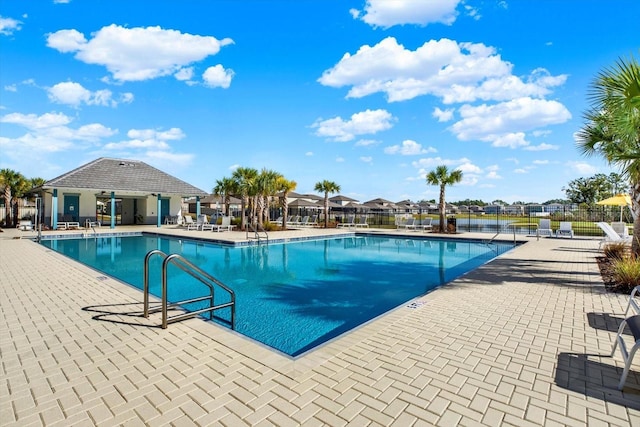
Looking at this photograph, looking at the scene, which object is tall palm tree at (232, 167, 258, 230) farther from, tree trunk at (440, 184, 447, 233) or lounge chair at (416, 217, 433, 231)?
tree trunk at (440, 184, 447, 233)

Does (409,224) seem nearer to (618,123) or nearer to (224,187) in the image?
(224,187)

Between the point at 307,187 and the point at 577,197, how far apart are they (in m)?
35.6

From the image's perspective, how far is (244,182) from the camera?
21.2m

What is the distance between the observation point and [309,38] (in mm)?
15492

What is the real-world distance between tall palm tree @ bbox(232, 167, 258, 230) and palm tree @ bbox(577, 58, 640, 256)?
16658mm

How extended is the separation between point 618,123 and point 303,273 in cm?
766

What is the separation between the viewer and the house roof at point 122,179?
19766 millimetres

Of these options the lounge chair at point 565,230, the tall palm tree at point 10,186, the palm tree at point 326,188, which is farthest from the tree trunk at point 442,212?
the tall palm tree at point 10,186

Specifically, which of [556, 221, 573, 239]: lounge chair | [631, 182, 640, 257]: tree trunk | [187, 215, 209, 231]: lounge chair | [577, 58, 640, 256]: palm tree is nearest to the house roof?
[187, 215, 209, 231]: lounge chair

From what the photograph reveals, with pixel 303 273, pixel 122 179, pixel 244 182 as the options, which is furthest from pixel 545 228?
pixel 122 179

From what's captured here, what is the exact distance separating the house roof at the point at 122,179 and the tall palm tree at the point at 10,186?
3.59 metres

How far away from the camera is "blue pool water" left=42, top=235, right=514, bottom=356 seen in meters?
5.54

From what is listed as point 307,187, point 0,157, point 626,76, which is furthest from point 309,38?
point 0,157

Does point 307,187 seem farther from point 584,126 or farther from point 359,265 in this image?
point 584,126
